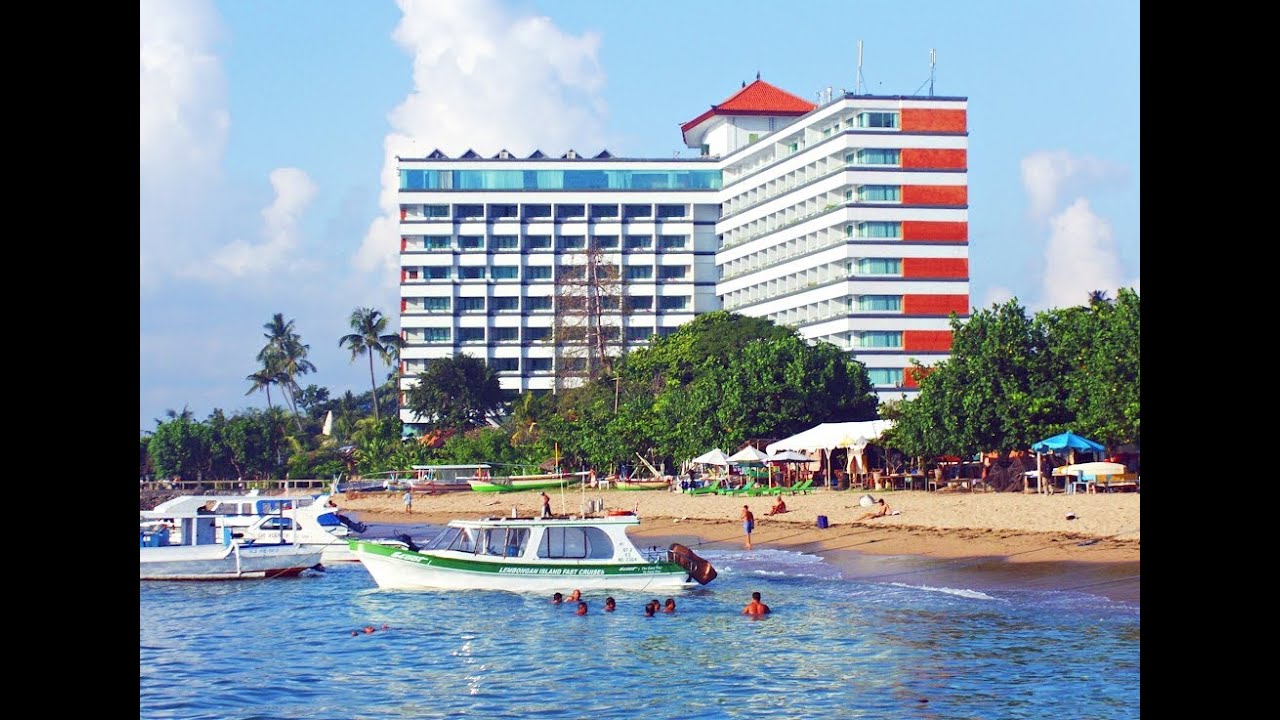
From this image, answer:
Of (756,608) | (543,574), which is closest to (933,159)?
(543,574)

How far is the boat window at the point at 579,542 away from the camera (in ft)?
104

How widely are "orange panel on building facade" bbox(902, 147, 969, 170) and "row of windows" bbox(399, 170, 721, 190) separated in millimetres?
30260

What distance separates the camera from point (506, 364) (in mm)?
134000

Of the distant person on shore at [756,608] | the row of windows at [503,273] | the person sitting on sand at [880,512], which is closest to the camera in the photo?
the distant person on shore at [756,608]

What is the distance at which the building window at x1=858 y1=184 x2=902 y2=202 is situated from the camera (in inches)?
4156

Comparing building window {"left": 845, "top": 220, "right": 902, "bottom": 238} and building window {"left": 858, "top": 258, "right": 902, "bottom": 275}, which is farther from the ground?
building window {"left": 845, "top": 220, "right": 902, "bottom": 238}

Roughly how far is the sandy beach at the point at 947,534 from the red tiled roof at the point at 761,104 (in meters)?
74.7

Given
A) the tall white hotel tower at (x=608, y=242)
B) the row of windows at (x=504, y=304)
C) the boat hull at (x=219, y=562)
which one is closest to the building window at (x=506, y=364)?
the tall white hotel tower at (x=608, y=242)

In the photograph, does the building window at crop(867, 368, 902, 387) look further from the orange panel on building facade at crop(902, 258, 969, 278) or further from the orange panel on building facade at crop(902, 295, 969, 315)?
the orange panel on building facade at crop(902, 258, 969, 278)

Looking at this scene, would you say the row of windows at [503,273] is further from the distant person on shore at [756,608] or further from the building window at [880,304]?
the distant person on shore at [756,608]

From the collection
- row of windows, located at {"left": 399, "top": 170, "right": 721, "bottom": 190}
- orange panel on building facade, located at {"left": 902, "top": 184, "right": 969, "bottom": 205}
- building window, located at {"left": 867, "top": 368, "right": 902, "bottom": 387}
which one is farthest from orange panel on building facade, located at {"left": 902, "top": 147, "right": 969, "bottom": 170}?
row of windows, located at {"left": 399, "top": 170, "right": 721, "bottom": 190}

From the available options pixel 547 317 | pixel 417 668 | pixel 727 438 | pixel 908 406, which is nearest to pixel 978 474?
pixel 908 406
